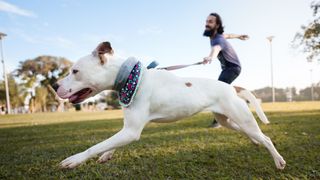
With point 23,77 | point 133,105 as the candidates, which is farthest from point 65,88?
point 23,77

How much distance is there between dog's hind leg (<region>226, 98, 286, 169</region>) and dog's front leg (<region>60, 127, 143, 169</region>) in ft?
3.76

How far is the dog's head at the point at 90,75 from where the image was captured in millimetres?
2746

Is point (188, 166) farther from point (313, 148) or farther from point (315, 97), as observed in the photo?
point (315, 97)

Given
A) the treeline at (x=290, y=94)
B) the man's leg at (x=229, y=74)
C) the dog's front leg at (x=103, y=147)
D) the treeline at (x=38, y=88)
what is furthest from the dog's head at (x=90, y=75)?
the treeline at (x=290, y=94)

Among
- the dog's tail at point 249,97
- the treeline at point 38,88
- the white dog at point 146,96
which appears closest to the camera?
the white dog at point 146,96

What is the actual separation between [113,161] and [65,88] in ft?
4.90

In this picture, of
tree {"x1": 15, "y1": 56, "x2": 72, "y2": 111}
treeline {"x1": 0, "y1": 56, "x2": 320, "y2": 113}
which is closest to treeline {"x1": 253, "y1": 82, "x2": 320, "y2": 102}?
treeline {"x1": 0, "y1": 56, "x2": 320, "y2": 113}

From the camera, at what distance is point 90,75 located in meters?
2.75

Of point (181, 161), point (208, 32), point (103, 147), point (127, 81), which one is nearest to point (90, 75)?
point (127, 81)

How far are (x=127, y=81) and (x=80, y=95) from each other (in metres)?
0.54

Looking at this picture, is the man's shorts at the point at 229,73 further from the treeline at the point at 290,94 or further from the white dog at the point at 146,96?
the treeline at the point at 290,94

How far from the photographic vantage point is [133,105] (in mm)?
2756

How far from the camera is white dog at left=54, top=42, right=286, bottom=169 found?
2.71 meters

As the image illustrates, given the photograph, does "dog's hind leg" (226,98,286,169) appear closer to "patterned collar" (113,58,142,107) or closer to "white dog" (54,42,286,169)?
"white dog" (54,42,286,169)
